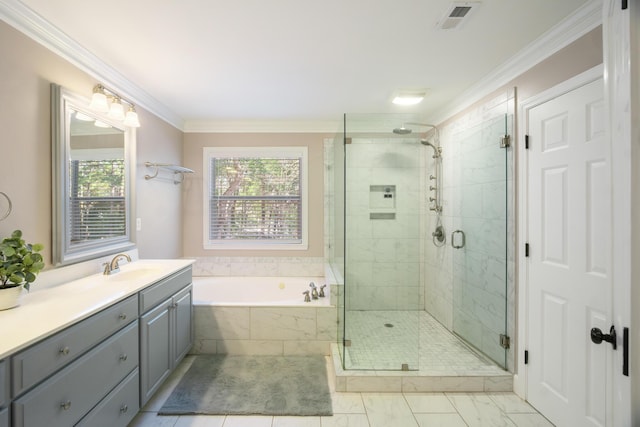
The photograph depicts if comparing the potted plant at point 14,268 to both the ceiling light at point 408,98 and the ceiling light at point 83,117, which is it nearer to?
the ceiling light at point 83,117

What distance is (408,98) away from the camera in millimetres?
2867

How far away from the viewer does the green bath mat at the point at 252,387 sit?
204cm

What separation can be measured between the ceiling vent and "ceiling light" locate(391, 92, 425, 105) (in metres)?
1.00

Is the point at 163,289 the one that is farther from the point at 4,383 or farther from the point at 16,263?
the point at 4,383

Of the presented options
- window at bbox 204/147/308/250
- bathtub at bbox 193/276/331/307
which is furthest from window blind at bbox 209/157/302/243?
bathtub at bbox 193/276/331/307

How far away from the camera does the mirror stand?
1867mm

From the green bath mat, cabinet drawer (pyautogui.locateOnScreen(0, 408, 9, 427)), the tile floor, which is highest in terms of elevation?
cabinet drawer (pyautogui.locateOnScreen(0, 408, 9, 427))

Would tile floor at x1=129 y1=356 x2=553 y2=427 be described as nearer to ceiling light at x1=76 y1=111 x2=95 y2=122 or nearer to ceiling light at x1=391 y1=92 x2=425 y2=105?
ceiling light at x1=76 y1=111 x2=95 y2=122

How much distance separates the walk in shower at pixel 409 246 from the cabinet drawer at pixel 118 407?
1.44m

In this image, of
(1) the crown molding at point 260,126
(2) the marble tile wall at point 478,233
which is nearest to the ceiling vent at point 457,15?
(2) the marble tile wall at point 478,233

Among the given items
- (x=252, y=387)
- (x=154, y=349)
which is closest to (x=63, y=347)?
(x=154, y=349)

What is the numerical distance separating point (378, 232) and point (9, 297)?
7.78 ft

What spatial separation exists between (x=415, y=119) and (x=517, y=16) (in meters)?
1.10

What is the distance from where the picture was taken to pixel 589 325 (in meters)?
1.67
